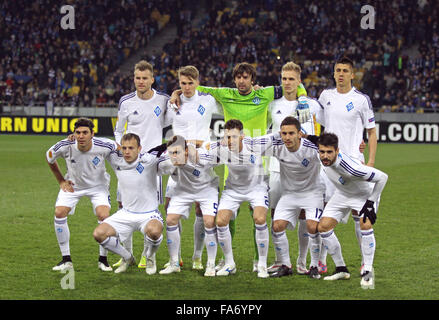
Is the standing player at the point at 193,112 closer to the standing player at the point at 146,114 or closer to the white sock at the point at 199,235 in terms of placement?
the white sock at the point at 199,235

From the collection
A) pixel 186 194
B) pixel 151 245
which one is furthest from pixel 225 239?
pixel 151 245

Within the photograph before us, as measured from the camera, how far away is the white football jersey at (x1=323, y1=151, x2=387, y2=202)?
6.54m

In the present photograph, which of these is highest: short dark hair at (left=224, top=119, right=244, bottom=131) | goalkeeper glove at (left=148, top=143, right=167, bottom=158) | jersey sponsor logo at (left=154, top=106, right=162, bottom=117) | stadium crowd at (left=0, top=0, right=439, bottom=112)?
stadium crowd at (left=0, top=0, right=439, bottom=112)

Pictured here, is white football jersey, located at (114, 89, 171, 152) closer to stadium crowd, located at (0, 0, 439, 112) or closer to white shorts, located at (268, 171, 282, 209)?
white shorts, located at (268, 171, 282, 209)

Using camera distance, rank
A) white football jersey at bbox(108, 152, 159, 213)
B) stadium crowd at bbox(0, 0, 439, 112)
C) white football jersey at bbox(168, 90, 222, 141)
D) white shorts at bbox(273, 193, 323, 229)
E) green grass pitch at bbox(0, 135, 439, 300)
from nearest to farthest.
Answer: green grass pitch at bbox(0, 135, 439, 300) < white shorts at bbox(273, 193, 323, 229) < white football jersey at bbox(108, 152, 159, 213) < white football jersey at bbox(168, 90, 222, 141) < stadium crowd at bbox(0, 0, 439, 112)

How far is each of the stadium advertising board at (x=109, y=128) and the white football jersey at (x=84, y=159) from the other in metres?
15.3

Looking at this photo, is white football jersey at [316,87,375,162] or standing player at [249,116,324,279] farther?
white football jersey at [316,87,375,162]

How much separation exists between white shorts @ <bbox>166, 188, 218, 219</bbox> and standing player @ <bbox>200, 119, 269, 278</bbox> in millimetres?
109

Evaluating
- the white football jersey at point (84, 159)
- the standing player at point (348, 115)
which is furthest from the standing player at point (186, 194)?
the standing player at point (348, 115)

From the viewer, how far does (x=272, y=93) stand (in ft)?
24.7

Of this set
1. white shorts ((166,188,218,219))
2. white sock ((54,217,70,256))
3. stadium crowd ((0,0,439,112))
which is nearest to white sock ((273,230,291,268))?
white shorts ((166,188,218,219))

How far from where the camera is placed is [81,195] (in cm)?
751

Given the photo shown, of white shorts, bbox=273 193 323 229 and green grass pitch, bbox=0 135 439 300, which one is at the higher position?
white shorts, bbox=273 193 323 229

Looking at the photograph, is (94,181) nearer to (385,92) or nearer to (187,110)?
(187,110)
